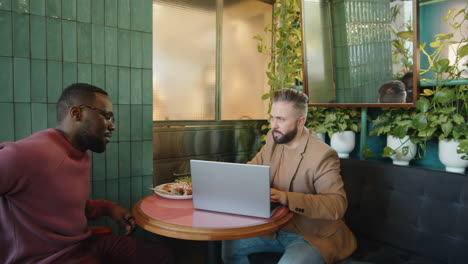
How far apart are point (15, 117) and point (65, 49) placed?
0.44 metres

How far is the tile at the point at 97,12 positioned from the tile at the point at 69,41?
117 mm

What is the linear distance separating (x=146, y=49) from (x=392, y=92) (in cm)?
160

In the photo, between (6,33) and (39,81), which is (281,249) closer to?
(39,81)

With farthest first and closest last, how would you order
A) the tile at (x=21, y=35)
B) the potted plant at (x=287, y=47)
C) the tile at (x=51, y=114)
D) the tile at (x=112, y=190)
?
1. the potted plant at (x=287, y=47)
2. the tile at (x=112, y=190)
3. the tile at (x=51, y=114)
4. the tile at (x=21, y=35)

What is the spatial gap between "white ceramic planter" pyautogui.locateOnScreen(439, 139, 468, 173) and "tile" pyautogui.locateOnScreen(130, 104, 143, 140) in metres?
1.83

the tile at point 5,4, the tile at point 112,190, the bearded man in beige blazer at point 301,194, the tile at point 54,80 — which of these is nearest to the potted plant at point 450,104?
the bearded man in beige blazer at point 301,194

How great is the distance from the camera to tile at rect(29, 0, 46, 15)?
70.3 inches

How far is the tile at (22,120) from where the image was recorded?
1.78 metres

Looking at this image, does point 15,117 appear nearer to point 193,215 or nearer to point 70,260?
point 70,260

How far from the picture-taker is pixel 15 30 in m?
1.75

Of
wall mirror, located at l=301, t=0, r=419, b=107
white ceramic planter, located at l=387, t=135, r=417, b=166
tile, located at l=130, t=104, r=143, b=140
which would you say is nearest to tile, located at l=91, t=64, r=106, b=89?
tile, located at l=130, t=104, r=143, b=140

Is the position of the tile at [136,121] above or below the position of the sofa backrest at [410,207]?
above

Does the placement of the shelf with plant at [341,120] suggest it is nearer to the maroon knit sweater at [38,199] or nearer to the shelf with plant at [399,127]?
the shelf with plant at [399,127]

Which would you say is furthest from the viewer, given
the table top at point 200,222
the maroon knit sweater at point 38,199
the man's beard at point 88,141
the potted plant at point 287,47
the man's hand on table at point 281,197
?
the potted plant at point 287,47
